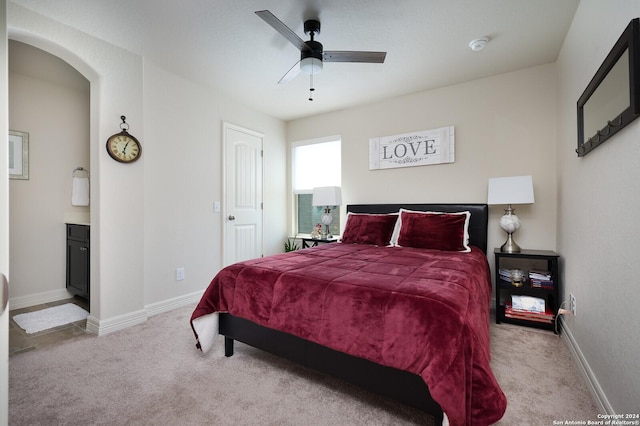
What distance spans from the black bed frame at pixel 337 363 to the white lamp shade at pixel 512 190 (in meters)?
2.14

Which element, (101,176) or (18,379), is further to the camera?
(101,176)

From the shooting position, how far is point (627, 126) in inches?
51.9

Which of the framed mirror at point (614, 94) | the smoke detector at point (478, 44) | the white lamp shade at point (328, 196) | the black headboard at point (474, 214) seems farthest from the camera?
the white lamp shade at point (328, 196)

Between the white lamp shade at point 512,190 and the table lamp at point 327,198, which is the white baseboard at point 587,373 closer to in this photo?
the white lamp shade at point 512,190

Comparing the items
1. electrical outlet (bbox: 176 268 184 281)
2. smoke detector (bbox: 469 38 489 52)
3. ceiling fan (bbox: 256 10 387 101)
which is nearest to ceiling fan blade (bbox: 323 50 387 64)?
ceiling fan (bbox: 256 10 387 101)

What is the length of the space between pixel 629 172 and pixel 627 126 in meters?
0.21

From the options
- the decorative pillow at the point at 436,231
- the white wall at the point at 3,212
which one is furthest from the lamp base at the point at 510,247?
the white wall at the point at 3,212

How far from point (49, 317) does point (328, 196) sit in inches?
128

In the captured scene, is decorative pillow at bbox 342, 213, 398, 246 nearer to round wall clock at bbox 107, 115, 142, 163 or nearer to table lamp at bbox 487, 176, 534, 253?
table lamp at bbox 487, 176, 534, 253

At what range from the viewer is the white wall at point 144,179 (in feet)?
8.38

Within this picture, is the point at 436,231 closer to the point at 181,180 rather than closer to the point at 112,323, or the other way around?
the point at 181,180

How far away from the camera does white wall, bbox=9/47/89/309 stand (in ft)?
10.6

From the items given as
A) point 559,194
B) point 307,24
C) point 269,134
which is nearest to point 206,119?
point 269,134

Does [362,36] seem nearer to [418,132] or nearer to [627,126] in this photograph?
[418,132]
